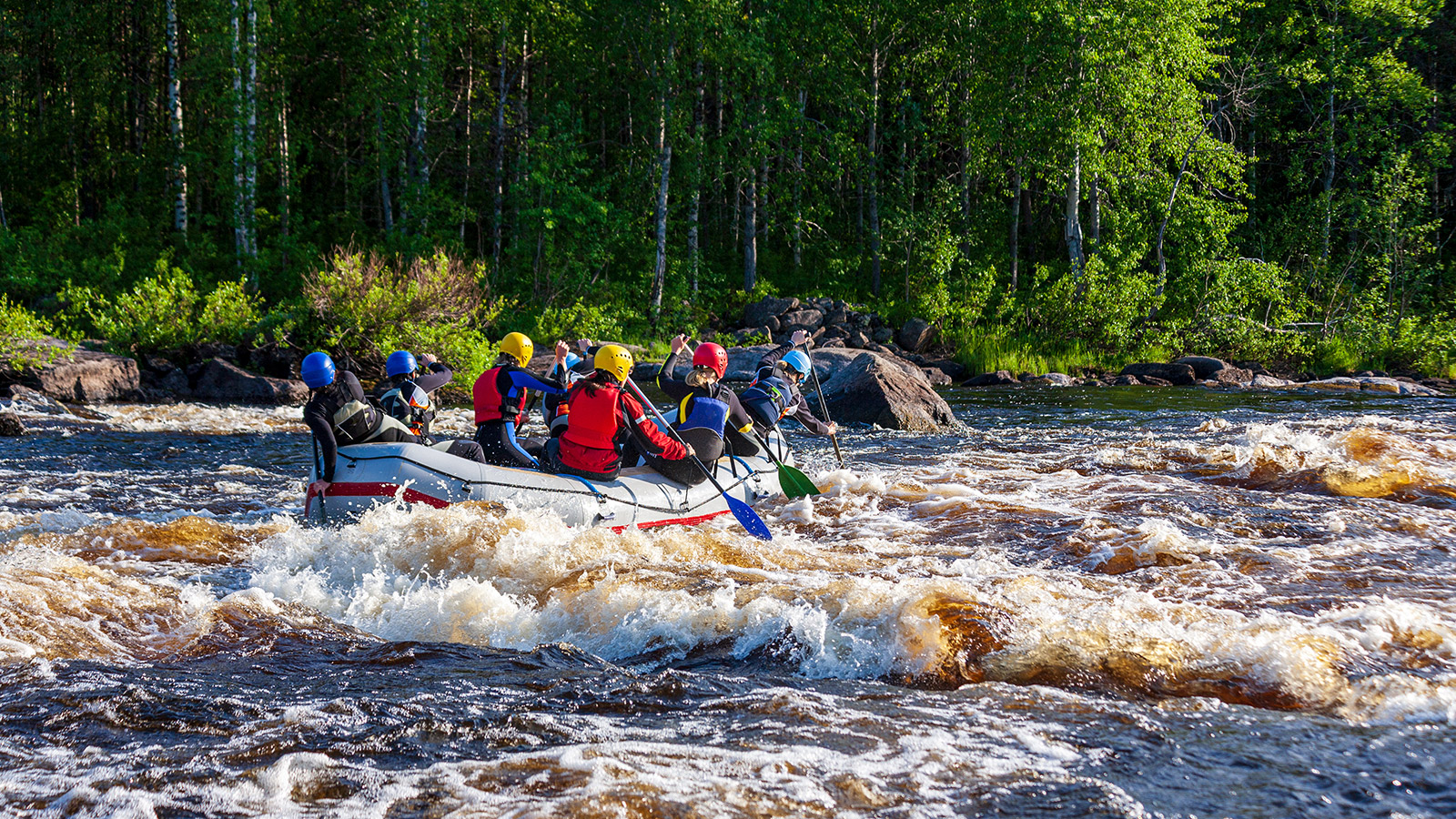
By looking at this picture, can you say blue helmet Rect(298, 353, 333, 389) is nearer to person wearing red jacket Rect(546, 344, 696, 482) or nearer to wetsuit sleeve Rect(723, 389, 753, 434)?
person wearing red jacket Rect(546, 344, 696, 482)

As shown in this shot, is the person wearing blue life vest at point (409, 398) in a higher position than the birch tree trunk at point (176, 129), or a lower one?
lower

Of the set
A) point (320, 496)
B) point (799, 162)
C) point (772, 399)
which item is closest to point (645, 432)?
point (772, 399)

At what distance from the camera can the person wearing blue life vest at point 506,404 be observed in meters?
7.80

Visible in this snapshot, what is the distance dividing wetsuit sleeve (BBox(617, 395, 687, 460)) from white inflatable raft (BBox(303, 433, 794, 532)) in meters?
0.28

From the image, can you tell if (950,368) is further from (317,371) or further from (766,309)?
(317,371)

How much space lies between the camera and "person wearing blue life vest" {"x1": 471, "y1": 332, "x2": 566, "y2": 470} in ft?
25.6

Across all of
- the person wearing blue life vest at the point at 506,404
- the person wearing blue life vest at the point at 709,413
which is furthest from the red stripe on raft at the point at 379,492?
the person wearing blue life vest at the point at 709,413

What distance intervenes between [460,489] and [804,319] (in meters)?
16.9

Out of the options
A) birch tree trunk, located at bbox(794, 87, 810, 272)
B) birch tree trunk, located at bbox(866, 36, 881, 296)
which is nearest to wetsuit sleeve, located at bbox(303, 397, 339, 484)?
birch tree trunk, located at bbox(794, 87, 810, 272)

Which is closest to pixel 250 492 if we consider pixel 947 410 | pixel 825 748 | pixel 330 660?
pixel 330 660

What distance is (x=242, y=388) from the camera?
15.0 metres

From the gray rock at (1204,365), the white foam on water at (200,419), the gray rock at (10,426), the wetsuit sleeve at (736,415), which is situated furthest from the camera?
the gray rock at (1204,365)

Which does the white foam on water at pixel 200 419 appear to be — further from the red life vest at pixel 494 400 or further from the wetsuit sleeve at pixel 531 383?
the wetsuit sleeve at pixel 531 383

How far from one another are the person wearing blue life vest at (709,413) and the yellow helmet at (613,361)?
87cm
